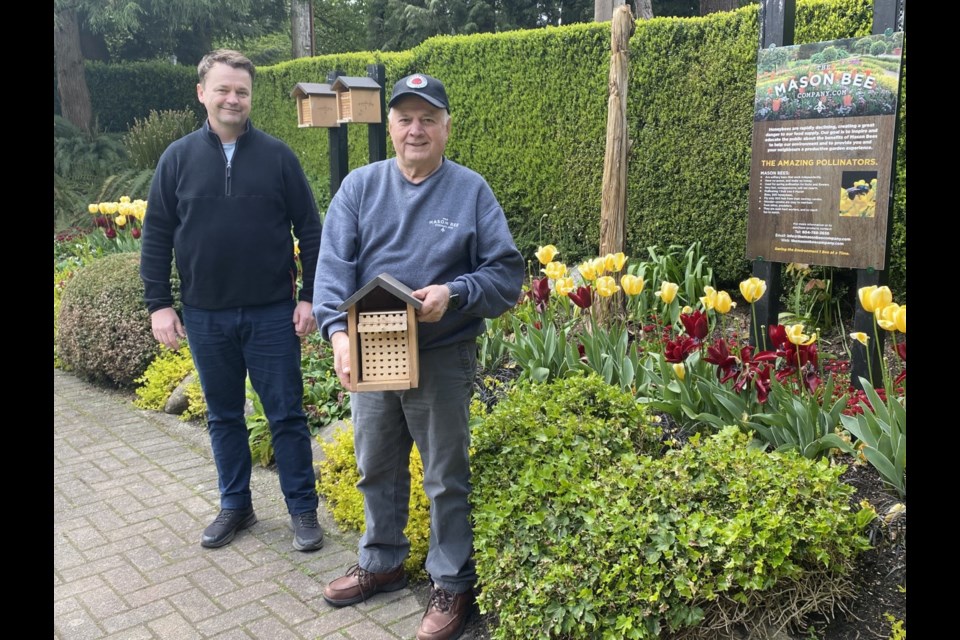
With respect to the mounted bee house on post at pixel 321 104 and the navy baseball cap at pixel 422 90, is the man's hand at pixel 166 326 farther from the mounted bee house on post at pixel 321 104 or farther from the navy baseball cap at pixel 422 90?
the mounted bee house on post at pixel 321 104

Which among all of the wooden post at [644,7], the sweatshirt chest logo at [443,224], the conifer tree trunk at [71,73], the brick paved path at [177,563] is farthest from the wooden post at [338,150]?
the conifer tree trunk at [71,73]

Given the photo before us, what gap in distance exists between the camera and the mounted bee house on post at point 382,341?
277cm

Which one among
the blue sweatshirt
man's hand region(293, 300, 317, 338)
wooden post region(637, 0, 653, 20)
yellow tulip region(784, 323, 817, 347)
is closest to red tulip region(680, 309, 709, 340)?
yellow tulip region(784, 323, 817, 347)

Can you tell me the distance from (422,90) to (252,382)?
173 cm

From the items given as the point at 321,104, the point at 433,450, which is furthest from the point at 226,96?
the point at 321,104

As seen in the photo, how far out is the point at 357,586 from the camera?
331 centimetres

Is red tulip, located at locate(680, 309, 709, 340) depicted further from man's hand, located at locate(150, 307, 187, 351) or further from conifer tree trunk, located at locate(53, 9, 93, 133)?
conifer tree trunk, located at locate(53, 9, 93, 133)

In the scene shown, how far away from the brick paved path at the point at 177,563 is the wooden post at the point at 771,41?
2.41 m

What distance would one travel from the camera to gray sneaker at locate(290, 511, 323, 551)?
3.78 metres

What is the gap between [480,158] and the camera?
8.84 m

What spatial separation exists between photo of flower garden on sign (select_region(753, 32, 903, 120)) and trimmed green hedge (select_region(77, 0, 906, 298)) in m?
1.13

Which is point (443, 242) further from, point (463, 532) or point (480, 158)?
point (480, 158)

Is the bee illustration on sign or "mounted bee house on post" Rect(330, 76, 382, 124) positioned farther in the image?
"mounted bee house on post" Rect(330, 76, 382, 124)

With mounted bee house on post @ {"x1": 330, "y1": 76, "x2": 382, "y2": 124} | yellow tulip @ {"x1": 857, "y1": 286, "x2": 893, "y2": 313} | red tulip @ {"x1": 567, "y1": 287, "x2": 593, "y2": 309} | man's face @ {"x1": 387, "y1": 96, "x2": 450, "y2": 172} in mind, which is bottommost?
red tulip @ {"x1": 567, "y1": 287, "x2": 593, "y2": 309}
